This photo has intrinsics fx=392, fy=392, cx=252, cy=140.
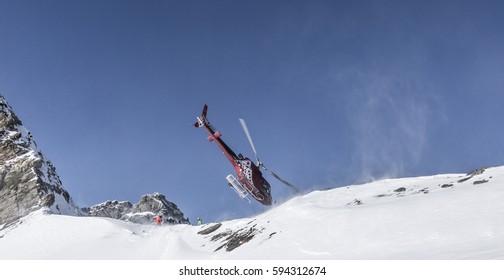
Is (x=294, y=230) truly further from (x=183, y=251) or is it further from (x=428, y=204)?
(x=183, y=251)

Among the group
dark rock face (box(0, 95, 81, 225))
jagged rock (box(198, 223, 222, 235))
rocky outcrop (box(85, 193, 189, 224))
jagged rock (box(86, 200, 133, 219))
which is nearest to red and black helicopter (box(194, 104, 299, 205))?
jagged rock (box(198, 223, 222, 235))

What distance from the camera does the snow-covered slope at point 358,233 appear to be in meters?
13.6

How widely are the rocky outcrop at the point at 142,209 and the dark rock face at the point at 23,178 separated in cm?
3347

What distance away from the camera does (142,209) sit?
102 meters

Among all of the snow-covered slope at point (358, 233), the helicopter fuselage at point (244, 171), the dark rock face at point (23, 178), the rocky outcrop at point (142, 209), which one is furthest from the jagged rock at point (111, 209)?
the helicopter fuselage at point (244, 171)

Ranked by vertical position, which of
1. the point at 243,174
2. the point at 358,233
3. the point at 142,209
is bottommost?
the point at 358,233

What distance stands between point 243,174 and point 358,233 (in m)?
24.2

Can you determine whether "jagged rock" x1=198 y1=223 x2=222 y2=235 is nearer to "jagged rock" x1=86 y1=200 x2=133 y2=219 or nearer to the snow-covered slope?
the snow-covered slope

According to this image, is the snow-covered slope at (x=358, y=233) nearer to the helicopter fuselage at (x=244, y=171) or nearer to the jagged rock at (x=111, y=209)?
the helicopter fuselage at (x=244, y=171)

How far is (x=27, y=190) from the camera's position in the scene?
58.7 m

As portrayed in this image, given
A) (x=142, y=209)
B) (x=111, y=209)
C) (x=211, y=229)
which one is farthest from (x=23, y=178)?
(x=111, y=209)

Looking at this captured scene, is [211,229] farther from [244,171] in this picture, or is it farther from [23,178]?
[23,178]
